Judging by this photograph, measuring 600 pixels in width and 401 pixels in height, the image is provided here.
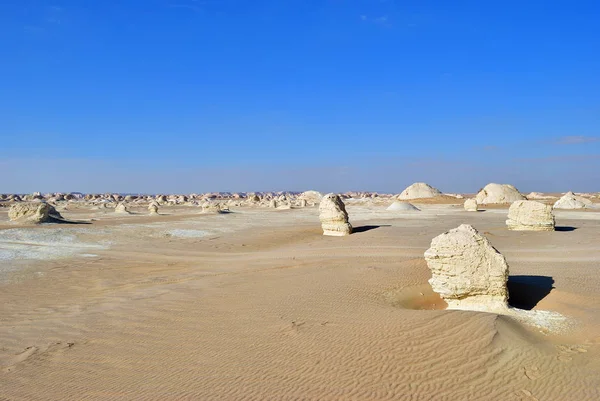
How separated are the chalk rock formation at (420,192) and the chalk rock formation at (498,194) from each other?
10.3m

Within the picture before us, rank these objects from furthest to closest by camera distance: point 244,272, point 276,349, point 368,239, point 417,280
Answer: point 368,239 < point 244,272 < point 417,280 < point 276,349

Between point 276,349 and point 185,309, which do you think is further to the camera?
point 185,309

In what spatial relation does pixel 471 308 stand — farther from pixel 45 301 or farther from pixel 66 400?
pixel 45 301

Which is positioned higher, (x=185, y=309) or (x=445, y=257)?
(x=445, y=257)

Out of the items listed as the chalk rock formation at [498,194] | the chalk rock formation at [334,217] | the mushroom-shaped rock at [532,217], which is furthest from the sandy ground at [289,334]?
the chalk rock formation at [498,194]

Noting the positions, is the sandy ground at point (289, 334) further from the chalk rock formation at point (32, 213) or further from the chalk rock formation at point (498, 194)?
the chalk rock formation at point (498, 194)

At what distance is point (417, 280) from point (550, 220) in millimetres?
12777

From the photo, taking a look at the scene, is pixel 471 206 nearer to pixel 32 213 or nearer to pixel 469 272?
pixel 469 272

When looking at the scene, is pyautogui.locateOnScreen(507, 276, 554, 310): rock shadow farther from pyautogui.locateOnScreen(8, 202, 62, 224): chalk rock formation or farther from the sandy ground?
pyautogui.locateOnScreen(8, 202, 62, 224): chalk rock formation

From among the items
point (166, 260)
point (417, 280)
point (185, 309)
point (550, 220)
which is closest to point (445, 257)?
point (417, 280)

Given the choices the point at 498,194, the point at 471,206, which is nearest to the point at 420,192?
the point at 498,194

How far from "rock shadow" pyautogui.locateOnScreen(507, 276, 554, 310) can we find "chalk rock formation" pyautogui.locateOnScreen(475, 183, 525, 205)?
43372 mm

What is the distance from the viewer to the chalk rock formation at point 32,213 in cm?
2172

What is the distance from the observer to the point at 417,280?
9516mm
